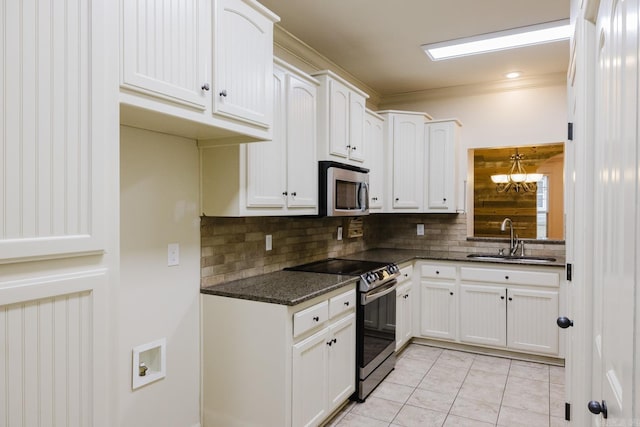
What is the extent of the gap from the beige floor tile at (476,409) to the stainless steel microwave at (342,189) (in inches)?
61.7

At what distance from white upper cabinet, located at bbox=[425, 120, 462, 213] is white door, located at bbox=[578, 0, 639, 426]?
3175mm

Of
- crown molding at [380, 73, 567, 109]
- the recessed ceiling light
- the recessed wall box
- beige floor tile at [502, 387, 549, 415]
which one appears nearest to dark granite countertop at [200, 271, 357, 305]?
the recessed wall box

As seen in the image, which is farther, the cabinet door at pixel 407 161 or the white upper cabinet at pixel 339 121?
the cabinet door at pixel 407 161

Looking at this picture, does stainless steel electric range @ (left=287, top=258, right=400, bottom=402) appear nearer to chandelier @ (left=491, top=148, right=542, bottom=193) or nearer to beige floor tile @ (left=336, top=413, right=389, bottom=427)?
beige floor tile @ (left=336, top=413, right=389, bottom=427)

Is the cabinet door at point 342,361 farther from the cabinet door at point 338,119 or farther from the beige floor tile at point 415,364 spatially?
the cabinet door at point 338,119

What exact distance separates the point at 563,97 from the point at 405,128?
5.11 ft

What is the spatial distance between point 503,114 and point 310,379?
3.45 metres

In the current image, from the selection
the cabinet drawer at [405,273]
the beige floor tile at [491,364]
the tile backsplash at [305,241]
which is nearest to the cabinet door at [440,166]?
the tile backsplash at [305,241]

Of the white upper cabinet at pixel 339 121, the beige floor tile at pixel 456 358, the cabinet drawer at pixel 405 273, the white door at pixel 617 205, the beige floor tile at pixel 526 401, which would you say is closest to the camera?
the white door at pixel 617 205

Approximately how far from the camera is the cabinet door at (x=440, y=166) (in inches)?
171

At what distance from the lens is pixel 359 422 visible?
2.69 metres

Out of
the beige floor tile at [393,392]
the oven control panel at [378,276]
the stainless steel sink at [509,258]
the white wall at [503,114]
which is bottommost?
the beige floor tile at [393,392]

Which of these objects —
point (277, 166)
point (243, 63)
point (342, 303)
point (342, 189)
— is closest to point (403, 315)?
point (342, 303)

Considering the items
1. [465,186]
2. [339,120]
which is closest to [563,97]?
[465,186]
